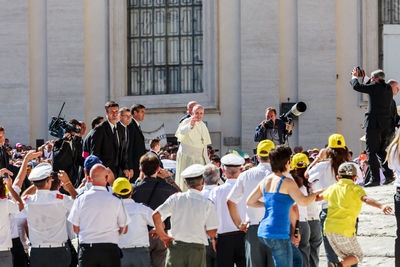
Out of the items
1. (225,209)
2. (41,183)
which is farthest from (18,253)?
(225,209)

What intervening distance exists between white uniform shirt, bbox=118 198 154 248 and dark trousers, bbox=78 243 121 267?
0.37 meters

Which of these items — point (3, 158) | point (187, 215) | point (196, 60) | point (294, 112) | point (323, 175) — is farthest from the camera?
point (196, 60)

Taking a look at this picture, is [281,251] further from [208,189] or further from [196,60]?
[196,60]

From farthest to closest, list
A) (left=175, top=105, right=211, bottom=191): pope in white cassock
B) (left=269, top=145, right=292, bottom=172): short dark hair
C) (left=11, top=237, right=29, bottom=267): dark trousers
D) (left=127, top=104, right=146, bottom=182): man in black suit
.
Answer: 1. (left=175, top=105, right=211, bottom=191): pope in white cassock
2. (left=127, top=104, right=146, bottom=182): man in black suit
3. (left=11, top=237, right=29, bottom=267): dark trousers
4. (left=269, top=145, right=292, bottom=172): short dark hair

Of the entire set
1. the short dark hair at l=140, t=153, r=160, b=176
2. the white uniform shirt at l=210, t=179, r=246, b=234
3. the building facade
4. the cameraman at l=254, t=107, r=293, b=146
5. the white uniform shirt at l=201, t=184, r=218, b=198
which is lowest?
the white uniform shirt at l=210, t=179, r=246, b=234

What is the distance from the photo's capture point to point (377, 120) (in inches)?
597

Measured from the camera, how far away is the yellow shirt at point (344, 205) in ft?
31.2

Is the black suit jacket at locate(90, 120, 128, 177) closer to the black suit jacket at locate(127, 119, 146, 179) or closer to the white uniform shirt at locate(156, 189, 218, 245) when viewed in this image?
the black suit jacket at locate(127, 119, 146, 179)

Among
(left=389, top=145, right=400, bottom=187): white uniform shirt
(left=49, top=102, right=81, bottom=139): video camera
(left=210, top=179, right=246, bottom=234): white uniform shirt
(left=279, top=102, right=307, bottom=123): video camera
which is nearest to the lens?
(left=389, top=145, right=400, bottom=187): white uniform shirt

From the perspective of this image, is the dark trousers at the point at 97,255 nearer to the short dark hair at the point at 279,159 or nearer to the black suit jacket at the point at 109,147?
the short dark hair at the point at 279,159

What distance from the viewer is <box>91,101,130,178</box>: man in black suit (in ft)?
41.4

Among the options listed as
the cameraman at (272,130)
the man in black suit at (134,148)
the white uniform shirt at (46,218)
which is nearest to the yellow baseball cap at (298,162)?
the white uniform shirt at (46,218)

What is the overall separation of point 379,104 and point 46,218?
7.22 meters

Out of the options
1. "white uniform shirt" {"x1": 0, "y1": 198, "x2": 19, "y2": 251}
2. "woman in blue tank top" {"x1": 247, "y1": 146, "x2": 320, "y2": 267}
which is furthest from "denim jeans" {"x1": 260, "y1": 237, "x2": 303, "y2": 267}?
"white uniform shirt" {"x1": 0, "y1": 198, "x2": 19, "y2": 251}
